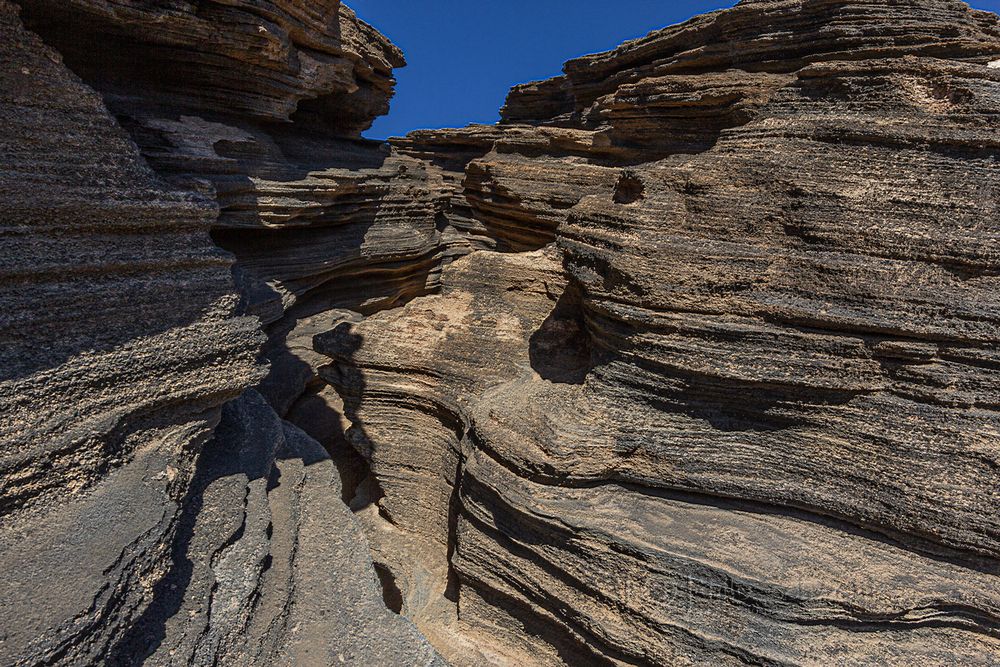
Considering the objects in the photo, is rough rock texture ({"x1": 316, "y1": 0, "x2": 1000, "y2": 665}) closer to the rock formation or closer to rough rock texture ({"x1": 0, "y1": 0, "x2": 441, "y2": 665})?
the rock formation

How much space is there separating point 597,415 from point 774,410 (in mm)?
1797

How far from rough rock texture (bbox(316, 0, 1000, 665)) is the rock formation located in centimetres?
3

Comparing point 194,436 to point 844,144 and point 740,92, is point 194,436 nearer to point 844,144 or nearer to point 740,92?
point 844,144

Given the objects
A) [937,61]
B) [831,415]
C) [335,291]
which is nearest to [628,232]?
[831,415]

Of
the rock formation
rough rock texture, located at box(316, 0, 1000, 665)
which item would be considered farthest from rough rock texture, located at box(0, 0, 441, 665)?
rough rock texture, located at box(316, 0, 1000, 665)

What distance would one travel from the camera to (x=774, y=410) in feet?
18.0

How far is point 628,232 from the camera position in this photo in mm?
6246

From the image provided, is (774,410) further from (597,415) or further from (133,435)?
(133,435)

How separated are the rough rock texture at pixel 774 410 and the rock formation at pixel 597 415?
3 centimetres

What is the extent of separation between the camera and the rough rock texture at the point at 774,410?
4.89 m

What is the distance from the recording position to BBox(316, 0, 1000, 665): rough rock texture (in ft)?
16.0

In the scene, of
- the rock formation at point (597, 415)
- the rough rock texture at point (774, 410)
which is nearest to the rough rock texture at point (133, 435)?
the rock formation at point (597, 415)

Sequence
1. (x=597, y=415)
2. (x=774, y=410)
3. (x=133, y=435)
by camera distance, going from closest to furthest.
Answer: (x=133, y=435)
(x=774, y=410)
(x=597, y=415)

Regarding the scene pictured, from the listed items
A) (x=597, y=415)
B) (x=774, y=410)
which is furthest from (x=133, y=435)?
(x=774, y=410)
